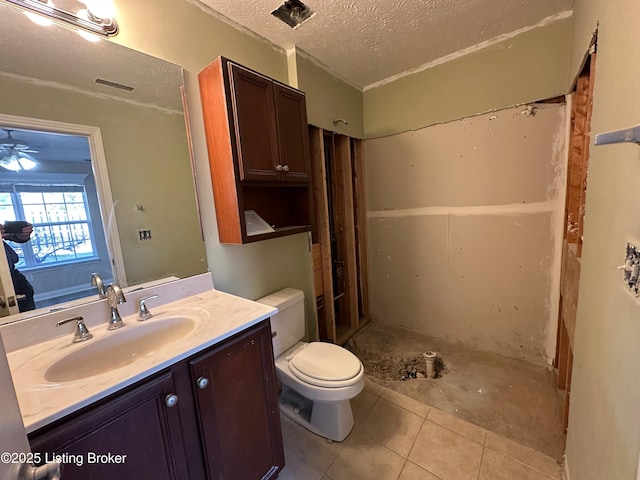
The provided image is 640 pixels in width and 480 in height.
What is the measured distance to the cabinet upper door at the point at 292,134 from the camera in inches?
59.1

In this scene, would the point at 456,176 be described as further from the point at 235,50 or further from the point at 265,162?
the point at 235,50

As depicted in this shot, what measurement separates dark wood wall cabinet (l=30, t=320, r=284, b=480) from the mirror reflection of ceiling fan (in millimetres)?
879

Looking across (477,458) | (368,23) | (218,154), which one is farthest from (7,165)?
(477,458)

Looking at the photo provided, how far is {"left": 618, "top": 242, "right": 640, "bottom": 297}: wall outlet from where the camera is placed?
56 centimetres

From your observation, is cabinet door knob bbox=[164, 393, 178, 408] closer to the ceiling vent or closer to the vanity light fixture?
the vanity light fixture

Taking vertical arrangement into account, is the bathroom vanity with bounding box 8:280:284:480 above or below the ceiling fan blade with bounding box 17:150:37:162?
below

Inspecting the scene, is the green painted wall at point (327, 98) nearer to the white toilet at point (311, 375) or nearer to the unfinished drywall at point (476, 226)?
the unfinished drywall at point (476, 226)

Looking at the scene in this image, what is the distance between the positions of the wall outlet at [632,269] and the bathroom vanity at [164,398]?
1.10m

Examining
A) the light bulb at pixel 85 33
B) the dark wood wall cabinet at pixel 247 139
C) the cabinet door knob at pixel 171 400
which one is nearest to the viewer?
the cabinet door knob at pixel 171 400

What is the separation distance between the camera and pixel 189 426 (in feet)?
2.94

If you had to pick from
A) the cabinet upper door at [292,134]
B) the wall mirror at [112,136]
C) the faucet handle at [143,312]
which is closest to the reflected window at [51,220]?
the wall mirror at [112,136]

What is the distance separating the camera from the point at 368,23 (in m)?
1.56

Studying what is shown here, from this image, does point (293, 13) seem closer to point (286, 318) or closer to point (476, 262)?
point (286, 318)

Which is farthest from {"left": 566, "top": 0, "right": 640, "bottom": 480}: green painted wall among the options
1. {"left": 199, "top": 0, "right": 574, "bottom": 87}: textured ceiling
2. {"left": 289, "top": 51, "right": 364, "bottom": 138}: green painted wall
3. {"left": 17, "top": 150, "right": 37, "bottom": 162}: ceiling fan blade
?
{"left": 17, "top": 150, "right": 37, "bottom": 162}: ceiling fan blade
